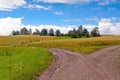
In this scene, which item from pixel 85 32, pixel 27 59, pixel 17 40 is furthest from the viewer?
pixel 85 32

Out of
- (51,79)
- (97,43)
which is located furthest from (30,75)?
(97,43)

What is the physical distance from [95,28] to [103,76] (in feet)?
521

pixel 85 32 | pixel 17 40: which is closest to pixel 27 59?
pixel 17 40

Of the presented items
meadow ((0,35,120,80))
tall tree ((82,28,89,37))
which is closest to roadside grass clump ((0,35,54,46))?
meadow ((0,35,120,80))

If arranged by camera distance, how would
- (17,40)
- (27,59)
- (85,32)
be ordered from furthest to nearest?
(85,32) → (17,40) → (27,59)

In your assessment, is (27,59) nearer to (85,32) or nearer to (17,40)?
(17,40)

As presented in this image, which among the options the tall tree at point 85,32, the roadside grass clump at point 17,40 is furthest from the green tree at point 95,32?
the roadside grass clump at point 17,40

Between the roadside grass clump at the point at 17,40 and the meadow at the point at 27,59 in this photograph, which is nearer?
the meadow at the point at 27,59

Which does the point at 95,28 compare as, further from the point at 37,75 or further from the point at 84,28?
the point at 37,75

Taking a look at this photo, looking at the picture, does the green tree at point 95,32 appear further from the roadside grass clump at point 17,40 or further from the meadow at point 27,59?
the meadow at point 27,59

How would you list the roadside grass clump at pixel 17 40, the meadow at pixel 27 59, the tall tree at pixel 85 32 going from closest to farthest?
the meadow at pixel 27 59 < the roadside grass clump at pixel 17 40 < the tall tree at pixel 85 32

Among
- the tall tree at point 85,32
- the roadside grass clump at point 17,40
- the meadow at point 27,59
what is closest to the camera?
the meadow at point 27,59

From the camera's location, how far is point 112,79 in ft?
64.5

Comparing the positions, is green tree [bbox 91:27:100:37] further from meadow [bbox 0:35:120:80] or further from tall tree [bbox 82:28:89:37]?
meadow [bbox 0:35:120:80]
